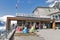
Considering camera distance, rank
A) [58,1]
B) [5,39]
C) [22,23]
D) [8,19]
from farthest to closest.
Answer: [58,1] → [22,23] → [8,19] → [5,39]

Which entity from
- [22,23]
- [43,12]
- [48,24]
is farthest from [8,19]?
[43,12]

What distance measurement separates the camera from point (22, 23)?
47938mm

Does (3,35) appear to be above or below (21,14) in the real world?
below

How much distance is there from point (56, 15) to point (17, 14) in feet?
41.0

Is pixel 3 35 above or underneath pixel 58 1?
underneath

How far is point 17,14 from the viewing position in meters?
49.0

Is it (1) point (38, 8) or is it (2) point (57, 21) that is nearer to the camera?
(2) point (57, 21)

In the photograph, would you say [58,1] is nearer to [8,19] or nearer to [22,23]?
[22,23]

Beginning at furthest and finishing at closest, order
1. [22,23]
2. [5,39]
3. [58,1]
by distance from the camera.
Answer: [58,1]
[22,23]
[5,39]

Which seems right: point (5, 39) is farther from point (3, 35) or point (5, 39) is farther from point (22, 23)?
point (22, 23)

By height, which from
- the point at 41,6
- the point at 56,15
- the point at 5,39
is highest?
the point at 41,6

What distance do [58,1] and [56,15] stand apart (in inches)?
393

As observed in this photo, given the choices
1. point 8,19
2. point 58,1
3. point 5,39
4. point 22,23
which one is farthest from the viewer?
point 58,1

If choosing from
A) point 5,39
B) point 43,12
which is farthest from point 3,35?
point 43,12
